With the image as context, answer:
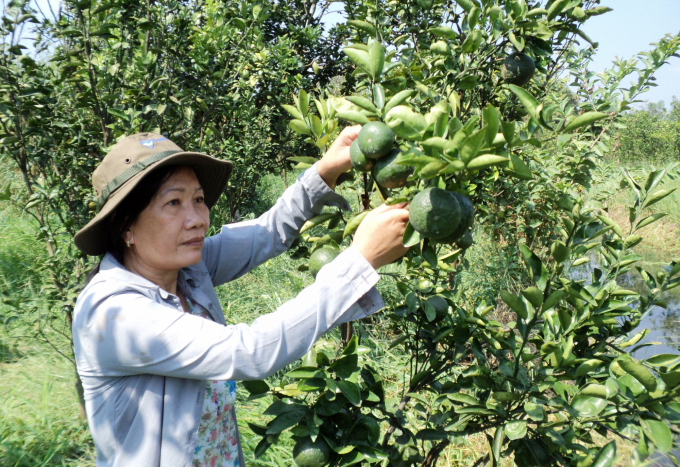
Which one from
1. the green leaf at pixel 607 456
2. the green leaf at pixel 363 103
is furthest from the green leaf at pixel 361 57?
the green leaf at pixel 607 456

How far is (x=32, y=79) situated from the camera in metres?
2.24

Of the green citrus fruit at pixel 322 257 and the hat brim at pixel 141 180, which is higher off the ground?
the hat brim at pixel 141 180

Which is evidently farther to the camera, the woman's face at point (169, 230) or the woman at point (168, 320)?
the woman's face at point (169, 230)

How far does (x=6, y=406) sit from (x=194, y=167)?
2.23 meters

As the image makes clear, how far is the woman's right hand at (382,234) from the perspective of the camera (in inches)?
42.1

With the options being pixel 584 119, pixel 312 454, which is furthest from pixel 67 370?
pixel 584 119

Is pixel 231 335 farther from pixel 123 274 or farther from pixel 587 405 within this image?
pixel 587 405

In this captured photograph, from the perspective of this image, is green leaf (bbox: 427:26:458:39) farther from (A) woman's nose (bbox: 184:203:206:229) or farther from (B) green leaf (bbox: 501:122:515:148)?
(A) woman's nose (bbox: 184:203:206:229)

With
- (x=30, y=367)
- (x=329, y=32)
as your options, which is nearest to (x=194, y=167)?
(x=30, y=367)

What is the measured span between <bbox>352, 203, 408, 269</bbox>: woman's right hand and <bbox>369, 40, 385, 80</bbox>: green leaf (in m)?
0.32

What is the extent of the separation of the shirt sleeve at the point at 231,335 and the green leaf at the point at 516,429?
47 centimetres

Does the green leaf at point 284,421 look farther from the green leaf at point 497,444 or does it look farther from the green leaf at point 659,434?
the green leaf at point 659,434

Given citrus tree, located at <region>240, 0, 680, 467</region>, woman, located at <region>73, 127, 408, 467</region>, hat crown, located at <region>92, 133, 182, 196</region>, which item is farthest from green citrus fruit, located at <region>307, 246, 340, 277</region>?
hat crown, located at <region>92, 133, 182, 196</region>

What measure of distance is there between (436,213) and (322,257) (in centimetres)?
46
